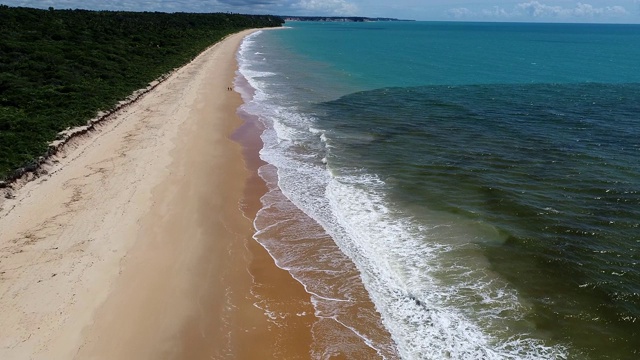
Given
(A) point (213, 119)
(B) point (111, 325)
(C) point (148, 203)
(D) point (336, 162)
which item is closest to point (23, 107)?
(A) point (213, 119)

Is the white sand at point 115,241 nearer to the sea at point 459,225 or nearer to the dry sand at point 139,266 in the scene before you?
the dry sand at point 139,266

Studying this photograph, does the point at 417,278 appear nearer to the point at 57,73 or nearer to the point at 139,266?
the point at 139,266

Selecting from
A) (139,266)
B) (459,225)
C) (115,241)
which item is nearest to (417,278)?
(459,225)

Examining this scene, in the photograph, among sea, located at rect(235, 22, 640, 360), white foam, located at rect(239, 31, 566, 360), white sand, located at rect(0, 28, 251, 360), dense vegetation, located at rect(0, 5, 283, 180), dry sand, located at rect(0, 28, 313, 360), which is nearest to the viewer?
white foam, located at rect(239, 31, 566, 360)

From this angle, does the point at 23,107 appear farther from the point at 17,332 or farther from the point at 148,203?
the point at 17,332

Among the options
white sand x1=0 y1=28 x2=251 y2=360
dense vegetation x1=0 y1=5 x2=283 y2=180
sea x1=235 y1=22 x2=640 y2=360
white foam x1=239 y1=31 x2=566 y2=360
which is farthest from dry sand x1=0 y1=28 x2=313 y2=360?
dense vegetation x1=0 y1=5 x2=283 y2=180

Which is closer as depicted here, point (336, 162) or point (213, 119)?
point (336, 162)

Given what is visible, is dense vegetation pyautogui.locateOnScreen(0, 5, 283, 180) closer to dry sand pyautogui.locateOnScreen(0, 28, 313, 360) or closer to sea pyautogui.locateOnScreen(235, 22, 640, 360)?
dry sand pyautogui.locateOnScreen(0, 28, 313, 360)
